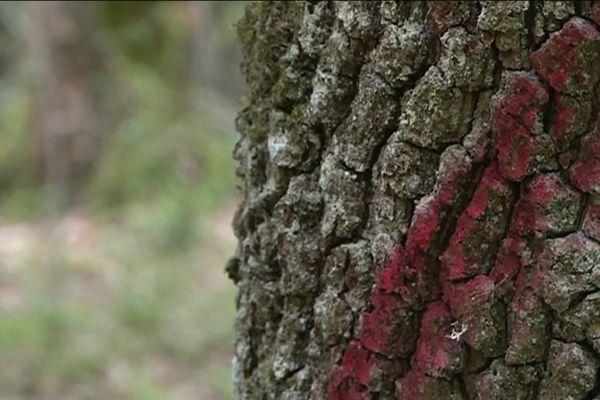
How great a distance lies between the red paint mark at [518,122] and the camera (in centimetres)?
79

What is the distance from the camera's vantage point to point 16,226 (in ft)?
19.5

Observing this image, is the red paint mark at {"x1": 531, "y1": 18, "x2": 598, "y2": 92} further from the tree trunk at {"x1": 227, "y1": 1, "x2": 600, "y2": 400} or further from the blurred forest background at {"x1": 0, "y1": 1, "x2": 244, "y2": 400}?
the blurred forest background at {"x1": 0, "y1": 1, "x2": 244, "y2": 400}

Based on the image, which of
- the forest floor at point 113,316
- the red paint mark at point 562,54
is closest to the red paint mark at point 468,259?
the red paint mark at point 562,54

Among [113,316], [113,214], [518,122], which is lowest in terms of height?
[518,122]

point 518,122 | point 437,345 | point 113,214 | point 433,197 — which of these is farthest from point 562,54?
point 113,214

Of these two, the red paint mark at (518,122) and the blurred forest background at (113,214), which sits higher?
the blurred forest background at (113,214)

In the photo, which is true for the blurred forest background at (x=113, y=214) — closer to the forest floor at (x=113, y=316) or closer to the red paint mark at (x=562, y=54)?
the forest floor at (x=113, y=316)

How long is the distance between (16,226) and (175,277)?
5.40 feet

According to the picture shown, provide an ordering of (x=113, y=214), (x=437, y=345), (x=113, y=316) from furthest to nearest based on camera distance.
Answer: (x=113, y=214), (x=113, y=316), (x=437, y=345)

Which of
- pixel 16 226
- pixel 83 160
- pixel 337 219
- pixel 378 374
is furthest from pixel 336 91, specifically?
pixel 83 160

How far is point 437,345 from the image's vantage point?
2.88 ft

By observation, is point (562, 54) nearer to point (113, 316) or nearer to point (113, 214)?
point (113, 316)

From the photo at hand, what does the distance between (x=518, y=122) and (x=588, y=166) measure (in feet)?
0.22

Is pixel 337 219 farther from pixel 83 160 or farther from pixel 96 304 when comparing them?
pixel 83 160
